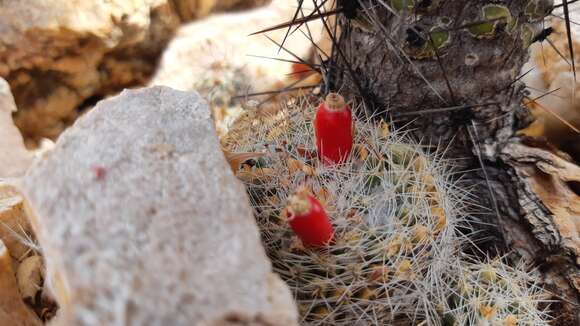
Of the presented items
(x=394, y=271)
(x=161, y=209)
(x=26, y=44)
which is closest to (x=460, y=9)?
(x=394, y=271)

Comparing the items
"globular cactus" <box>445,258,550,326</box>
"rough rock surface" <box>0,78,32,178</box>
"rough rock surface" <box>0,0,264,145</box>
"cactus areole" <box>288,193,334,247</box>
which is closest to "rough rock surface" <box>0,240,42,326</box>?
"cactus areole" <box>288,193,334,247</box>

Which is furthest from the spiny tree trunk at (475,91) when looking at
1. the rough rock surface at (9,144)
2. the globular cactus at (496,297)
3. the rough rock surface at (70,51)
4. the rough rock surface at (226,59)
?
the rough rock surface at (70,51)

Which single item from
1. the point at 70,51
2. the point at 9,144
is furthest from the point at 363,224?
the point at 70,51

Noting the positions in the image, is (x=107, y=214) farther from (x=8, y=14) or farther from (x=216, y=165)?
(x=8, y=14)

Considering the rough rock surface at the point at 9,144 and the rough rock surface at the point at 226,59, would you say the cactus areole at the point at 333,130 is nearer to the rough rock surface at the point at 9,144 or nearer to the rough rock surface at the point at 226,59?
the rough rock surface at the point at 9,144

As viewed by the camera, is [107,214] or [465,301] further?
[465,301]

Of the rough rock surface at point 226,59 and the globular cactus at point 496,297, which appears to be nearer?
the globular cactus at point 496,297
